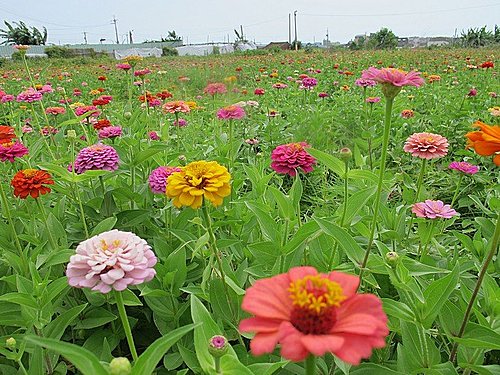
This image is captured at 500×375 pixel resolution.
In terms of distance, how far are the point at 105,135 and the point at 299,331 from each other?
131 centimetres

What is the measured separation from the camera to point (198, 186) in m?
0.85

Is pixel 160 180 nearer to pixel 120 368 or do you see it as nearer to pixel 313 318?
pixel 120 368

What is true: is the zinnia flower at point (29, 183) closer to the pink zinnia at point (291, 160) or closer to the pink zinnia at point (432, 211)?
the pink zinnia at point (291, 160)

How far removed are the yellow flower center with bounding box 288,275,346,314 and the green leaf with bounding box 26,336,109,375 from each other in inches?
9.7

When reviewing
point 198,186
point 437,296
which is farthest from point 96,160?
point 437,296

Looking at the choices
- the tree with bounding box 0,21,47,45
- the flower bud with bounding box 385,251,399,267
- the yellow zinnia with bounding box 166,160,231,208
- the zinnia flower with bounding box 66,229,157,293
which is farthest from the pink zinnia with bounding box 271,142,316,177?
the tree with bounding box 0,21,47,45

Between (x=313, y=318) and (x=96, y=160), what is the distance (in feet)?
3.06

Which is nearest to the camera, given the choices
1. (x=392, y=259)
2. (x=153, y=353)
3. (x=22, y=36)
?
(x=153, y=353)

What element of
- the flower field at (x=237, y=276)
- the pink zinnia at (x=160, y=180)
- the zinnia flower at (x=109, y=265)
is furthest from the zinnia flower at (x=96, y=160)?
the zinnia flower at (x=109, y=265)

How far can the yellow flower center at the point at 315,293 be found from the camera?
0.42 meters

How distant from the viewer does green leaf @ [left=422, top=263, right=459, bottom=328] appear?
77 cm

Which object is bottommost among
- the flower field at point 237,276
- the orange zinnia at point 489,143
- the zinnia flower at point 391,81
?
the flower field at point 237,276

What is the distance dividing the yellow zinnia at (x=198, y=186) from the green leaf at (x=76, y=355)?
1.23 feet

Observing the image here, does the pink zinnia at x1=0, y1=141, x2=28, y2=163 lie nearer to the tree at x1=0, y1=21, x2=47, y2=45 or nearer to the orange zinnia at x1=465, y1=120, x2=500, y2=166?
the orange zinnia at x1=465, y1=120, x2=500, y2=166
